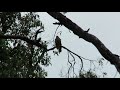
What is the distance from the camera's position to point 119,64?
417 cm
